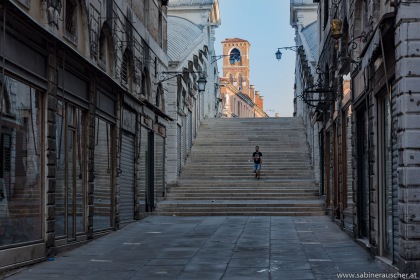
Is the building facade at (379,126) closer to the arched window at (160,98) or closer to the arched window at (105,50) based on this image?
the arched window at (105,50)

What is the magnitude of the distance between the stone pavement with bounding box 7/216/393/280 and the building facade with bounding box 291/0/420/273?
0.58 metres

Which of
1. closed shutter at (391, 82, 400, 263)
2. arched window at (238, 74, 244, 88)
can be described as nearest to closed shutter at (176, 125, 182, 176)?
closed shutter at (391, 82, 400, 263)

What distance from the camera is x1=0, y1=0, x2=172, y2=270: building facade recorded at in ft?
35.3

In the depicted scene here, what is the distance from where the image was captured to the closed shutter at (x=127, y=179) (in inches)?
738

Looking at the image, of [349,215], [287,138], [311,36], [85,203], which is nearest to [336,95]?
[349,215]

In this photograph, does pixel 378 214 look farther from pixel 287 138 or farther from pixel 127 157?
pixel 287 138

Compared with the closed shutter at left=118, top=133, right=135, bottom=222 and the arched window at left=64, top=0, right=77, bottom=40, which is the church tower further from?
the arched window at left=64, top=0, right=77, bottom=40

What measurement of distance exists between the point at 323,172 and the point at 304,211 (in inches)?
81.7

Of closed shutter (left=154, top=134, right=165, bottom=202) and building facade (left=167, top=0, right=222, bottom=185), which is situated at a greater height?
building facade (left=167, top=0, right=222, bottom=185)

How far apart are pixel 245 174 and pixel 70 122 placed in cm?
1677

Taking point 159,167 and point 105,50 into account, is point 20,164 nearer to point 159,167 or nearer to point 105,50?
point 105,50

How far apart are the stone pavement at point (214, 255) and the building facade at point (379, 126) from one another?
22.7 inches

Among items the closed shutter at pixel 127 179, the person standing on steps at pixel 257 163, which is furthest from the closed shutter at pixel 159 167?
the person standing on steps at pixel 257 163

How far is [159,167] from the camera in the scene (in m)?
25.0
